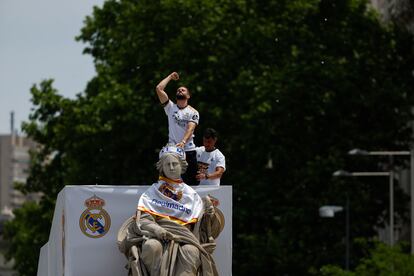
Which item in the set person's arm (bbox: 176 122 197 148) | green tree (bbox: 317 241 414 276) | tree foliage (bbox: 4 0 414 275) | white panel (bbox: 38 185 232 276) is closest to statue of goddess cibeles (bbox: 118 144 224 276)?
white panel (bbox: 38 185 232 276)

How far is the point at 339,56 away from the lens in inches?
2544

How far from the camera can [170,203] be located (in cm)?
2122

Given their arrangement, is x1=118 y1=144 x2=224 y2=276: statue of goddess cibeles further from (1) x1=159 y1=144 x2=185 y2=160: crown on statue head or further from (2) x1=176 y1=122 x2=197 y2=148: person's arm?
(2) x1=176 y1=122 x2=197 y2=148: person's arm

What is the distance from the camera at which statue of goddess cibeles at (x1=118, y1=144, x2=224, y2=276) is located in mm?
20984

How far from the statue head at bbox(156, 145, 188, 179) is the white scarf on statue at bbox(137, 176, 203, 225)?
0.13 metres

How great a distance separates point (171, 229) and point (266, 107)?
39835 millimetres

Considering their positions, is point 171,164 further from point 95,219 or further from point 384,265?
point 384,265

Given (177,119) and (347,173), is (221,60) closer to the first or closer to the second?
(347,173)

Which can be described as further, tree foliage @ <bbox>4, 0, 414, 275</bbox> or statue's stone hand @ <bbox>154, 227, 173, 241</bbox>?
tree foliage @ <bbox>4, 0, 414, 275</bbox>

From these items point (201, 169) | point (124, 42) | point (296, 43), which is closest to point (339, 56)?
point (296, 43)

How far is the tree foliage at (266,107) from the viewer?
2368 inches

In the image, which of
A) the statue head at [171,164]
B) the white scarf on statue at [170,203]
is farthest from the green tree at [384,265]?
the white scarf on statue at [170,203]

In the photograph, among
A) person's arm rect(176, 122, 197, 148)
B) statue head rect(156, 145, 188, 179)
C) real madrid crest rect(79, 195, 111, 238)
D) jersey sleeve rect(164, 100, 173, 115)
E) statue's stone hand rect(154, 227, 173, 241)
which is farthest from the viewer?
jersey sleeve rect(164, 100, 173, 115)

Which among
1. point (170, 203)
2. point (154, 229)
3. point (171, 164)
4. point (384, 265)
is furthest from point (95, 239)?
point (384, 265)
